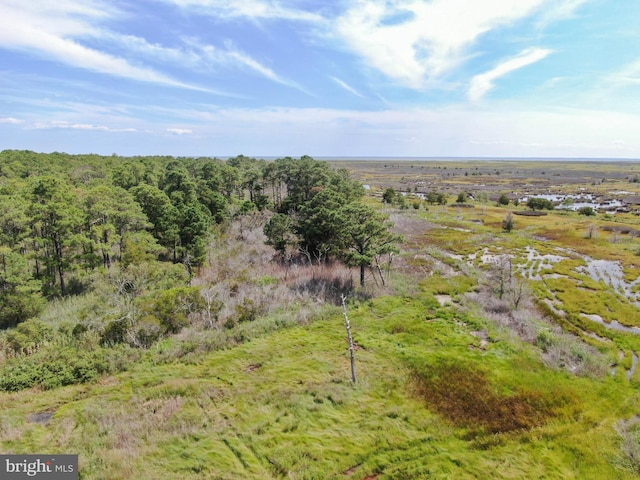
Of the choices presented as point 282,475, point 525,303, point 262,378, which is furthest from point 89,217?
point 525,303

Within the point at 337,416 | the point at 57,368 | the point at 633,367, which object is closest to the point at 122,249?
the point at 57,368

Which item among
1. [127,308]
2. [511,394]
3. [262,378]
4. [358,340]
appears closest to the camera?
[511,394]

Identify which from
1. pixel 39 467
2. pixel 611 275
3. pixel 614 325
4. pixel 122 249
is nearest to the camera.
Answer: pixel 39 467

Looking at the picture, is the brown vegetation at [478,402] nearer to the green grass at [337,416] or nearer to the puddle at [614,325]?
the green grass at [337,416]

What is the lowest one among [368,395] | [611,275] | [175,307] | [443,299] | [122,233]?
[611,275]

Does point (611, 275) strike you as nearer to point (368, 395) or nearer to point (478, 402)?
point (478, 402)

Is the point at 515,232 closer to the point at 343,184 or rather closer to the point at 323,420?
the point at 343,184

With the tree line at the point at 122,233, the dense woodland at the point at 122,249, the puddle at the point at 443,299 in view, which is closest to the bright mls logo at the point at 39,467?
the dense woodland at the point at 122,249

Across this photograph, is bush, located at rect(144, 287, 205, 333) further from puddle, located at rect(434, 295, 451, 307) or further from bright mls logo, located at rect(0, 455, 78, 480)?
puddle, located at rect(434, 295, 451, 307)
